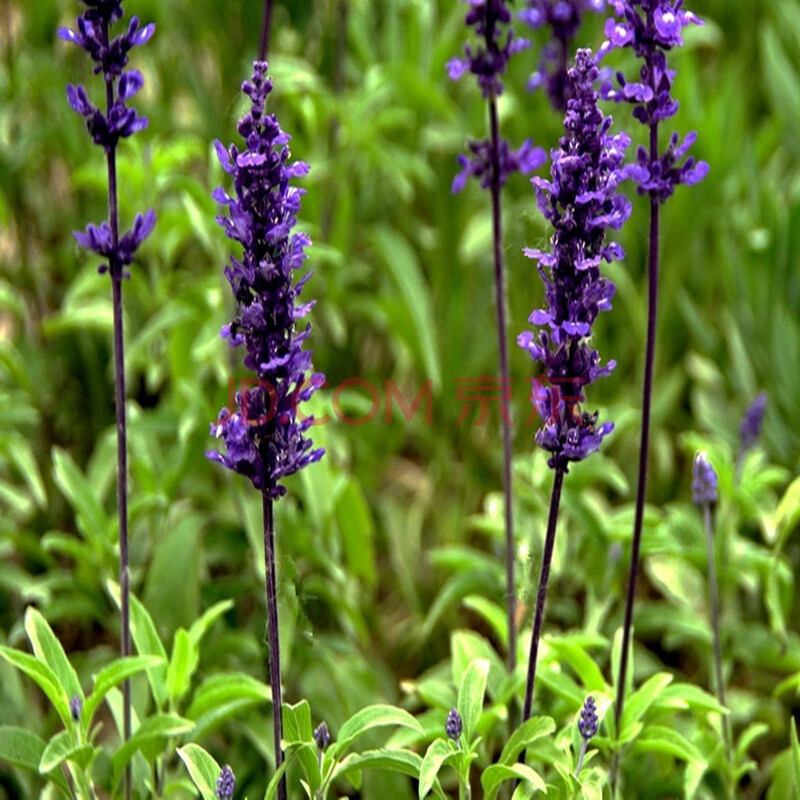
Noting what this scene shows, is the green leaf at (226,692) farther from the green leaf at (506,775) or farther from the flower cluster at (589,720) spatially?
the flower cluster at (589,720)

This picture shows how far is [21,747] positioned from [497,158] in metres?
1.60

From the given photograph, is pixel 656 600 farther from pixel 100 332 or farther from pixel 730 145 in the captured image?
pixel 100 332

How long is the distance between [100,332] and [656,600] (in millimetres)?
2238

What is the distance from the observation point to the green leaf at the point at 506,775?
1976 mm

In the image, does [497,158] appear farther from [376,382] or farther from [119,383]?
[376,382]

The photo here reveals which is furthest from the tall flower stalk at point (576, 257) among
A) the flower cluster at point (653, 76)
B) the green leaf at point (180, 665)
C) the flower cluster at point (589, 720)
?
the green leaf at point (180, 665)

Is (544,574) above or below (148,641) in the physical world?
above

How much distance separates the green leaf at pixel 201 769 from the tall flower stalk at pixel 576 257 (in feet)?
2.53

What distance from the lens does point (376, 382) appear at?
4359 mm

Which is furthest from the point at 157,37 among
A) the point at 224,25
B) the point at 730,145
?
the point at 730,145

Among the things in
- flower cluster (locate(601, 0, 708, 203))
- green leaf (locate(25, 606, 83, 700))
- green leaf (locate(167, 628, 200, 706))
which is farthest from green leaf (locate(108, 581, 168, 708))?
flower cluster (locate(601, 0, 708, 203))

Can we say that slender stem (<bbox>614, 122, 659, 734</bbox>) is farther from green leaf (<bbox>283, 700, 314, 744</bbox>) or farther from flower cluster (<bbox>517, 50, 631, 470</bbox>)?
green leaf (<bbox>283, 700, 314, 744</bbox>)

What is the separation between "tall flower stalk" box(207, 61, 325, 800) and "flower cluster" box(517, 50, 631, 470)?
402 mm

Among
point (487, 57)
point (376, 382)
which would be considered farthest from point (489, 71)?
point (376, 382)
